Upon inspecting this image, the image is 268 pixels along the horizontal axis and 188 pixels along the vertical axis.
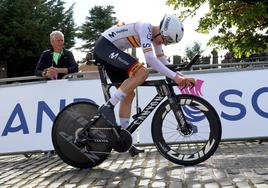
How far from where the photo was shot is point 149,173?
593 centimetres

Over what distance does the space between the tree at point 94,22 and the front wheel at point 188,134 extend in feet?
282

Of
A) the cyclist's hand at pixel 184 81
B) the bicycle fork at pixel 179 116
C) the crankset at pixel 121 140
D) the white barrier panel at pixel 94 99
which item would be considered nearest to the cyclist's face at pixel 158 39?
the cyclist's hand at pixel 184 81

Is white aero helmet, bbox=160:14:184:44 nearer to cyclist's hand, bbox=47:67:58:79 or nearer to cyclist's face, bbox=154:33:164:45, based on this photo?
cyclist's face, bbox=154:33:164:45

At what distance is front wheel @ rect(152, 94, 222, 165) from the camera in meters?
6.15

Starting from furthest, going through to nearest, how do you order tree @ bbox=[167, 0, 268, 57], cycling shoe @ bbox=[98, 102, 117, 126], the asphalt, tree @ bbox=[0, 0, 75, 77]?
tree @ bbox=[0, 0, 75, 77]
tree @ bbox=[167, 0, 268, 57]
cycling shoe @ bbox=[98, 102, 117, 126]
the asphalt

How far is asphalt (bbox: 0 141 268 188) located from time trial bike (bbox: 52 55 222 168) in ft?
0.61

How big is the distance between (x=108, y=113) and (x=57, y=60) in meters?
3.08

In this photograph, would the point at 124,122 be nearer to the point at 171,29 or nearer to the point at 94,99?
the point at 171,29

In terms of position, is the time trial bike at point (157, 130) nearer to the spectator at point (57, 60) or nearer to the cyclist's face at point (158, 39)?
the cyclist's face at point (158, 39)

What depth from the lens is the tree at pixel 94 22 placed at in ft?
301

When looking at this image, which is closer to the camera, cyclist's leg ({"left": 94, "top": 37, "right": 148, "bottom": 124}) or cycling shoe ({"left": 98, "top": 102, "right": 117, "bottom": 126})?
cyclist's leg ({"left": 94, "top": 37, "right": 148, "bottom": 124})

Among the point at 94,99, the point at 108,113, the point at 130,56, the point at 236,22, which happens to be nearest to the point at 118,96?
the point at 108,113

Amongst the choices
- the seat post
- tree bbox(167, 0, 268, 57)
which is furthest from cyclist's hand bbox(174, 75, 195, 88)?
tree bbox(167, 0, 268, 57)

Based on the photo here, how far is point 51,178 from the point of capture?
6.10 meters
